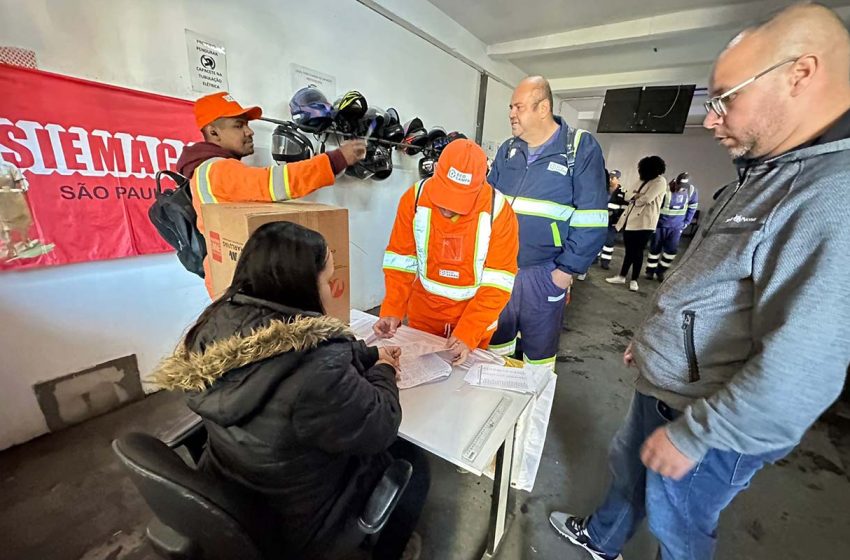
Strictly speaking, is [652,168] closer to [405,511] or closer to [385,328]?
[385,328]

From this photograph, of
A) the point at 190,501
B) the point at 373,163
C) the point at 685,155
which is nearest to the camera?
Answer: the point at 190,501

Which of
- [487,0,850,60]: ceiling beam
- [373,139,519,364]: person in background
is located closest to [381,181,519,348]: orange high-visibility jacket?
[373,139,519,364]: person in background

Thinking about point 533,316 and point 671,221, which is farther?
point 671,221

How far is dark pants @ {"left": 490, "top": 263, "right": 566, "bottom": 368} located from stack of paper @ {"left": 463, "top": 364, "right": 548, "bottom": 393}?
20.6 inches

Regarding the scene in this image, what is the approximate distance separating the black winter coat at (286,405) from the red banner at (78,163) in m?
1.54

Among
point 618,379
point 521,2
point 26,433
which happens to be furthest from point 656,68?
point 26,433

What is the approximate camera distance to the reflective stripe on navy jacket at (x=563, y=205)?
168cm

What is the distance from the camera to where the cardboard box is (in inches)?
→ 44.6

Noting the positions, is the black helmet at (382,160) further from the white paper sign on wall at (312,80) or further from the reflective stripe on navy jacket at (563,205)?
the reflective stripe on navy jacket at (563,205)

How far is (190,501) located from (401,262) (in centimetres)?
107

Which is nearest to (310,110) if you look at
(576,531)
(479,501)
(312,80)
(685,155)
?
(312,80)

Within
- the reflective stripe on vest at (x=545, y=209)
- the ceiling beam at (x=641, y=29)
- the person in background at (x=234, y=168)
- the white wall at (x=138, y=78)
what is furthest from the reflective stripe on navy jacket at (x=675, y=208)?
the person in background at (x=234, y=168)

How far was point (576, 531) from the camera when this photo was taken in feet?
4.53

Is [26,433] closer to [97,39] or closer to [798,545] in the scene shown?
[97,39]
